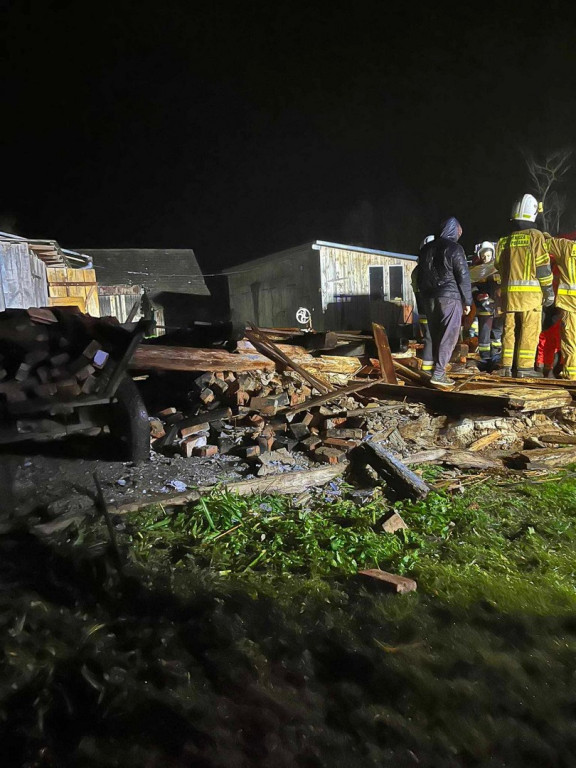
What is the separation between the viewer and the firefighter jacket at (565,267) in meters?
6.67

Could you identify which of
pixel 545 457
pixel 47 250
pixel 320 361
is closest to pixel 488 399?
pixel 545 457

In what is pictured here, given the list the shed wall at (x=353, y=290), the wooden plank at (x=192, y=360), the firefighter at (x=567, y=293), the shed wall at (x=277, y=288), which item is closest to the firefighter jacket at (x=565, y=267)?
the firefighter at (x=567, y=293)

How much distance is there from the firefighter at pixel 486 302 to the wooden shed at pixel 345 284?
8601 mm

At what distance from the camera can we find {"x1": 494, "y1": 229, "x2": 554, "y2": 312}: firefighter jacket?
668cm

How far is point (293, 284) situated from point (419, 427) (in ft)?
56.1

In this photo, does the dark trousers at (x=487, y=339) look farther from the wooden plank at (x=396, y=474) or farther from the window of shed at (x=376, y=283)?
the window of shed at (x=376, y=283)

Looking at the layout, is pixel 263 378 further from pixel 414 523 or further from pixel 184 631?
pixel 184 631

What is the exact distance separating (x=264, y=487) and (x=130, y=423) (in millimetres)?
1482

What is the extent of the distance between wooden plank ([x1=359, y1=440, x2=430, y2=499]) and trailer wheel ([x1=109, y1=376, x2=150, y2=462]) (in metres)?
2.16

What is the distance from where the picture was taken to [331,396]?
18.6ft

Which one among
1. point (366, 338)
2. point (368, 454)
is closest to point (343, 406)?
point (368, 454)

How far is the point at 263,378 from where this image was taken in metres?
6.12

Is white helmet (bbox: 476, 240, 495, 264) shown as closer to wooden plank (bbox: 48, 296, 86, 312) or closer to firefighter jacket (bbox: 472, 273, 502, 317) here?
firefighter jacket (bbox: 472, 273, 502, 317)

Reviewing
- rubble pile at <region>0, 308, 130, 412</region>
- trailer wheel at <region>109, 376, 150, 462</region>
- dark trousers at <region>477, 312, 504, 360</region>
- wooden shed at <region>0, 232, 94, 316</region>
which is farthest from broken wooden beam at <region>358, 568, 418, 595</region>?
wooden shed at <region>0, 232, 94, 316</region>
